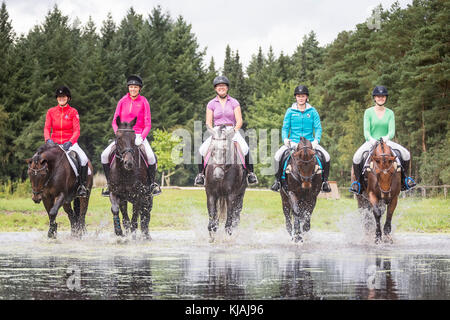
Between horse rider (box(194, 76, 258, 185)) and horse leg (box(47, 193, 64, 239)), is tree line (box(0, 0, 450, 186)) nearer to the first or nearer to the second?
horse rider (box(194, 76, 258, 185))

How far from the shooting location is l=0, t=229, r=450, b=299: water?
7789 millimetres

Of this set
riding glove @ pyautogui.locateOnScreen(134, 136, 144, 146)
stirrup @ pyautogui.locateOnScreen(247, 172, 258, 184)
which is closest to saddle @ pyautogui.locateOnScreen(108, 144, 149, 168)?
riding glove @ pyautogui.locateOnScreen(134, 136, 144, 146)

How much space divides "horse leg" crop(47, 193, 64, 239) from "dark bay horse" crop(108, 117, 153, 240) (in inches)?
39.6

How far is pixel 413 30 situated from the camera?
204 feet

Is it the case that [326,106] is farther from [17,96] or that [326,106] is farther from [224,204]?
[224,204]

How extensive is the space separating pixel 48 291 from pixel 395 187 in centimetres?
922

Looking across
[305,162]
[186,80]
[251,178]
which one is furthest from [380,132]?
[186,80]

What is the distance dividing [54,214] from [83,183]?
1.59 metres

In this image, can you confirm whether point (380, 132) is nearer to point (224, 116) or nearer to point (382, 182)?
point (382, 182)

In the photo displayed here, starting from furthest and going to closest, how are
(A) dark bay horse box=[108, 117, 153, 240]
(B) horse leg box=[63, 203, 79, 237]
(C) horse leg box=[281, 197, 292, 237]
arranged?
(C) horse leg box=[281, 197, 292, 237], (B) horse leg box=[63, 203, 79, 237], (A) dark bay horse box=[108, 117, 153, 240]

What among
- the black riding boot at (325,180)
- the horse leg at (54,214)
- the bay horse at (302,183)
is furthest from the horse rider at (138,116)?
the black riding boot at (325,180)

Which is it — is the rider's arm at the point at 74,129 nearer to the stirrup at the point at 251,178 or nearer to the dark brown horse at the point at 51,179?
the dark brown horse at the point at 51,179
